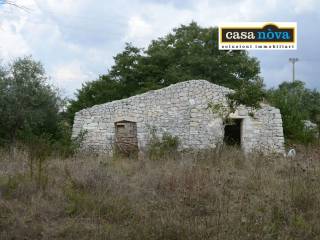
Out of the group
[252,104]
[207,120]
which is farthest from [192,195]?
[207,120]

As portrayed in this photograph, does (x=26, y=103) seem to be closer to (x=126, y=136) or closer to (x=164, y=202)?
(x=126, y=136)

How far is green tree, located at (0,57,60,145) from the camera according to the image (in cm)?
1727

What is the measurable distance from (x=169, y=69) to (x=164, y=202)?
1900cm

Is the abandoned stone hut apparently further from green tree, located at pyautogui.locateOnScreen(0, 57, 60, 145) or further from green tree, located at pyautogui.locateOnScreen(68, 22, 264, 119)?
green tree, located at pyautogui.locateOnScreen(68, 22, 264, 119)

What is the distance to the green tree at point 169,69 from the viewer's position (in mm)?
24828

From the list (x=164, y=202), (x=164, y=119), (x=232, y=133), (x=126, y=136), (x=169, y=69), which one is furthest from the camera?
(x=169, y=69)

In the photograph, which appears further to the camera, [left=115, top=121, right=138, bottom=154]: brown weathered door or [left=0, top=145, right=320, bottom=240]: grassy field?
[left=115, top=121, right=138, bottom=154]: brown weathered door

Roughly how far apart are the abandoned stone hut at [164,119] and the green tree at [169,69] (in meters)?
7.41

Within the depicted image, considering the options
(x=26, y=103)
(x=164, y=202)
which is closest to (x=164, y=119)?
(x=26, y=103)

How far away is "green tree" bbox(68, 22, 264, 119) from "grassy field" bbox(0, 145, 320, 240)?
54.5ft

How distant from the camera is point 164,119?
16.6 m

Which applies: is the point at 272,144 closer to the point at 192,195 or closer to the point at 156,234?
the point at 192,195

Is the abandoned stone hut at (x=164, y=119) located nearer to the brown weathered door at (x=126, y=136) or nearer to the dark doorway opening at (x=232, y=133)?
the brown weathered door at (x=126, y=136)

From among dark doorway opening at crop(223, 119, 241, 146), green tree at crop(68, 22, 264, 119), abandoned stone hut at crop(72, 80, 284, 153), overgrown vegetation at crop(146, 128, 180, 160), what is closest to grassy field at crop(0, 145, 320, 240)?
overgrown vegetation at crop(146, 128, 180, 160)
